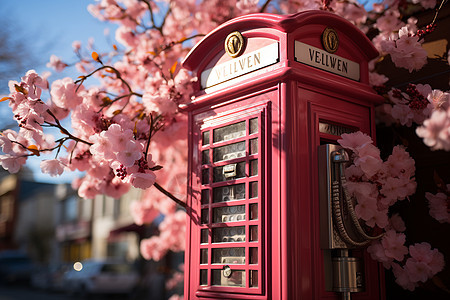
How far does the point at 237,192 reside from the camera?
266cm

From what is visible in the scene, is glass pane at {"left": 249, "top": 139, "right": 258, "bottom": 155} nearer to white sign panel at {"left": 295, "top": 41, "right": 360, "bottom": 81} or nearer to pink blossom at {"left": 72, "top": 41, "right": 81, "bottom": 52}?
white sign panel at {"left": 295, "top": 41, "right": 360, "bottom": 81}

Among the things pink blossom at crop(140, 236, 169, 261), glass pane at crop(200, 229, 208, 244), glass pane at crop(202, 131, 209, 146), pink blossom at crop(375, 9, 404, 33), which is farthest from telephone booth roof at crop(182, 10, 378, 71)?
pink blossom at crop(140, 236, 169, 261)

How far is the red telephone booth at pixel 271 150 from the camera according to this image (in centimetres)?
239

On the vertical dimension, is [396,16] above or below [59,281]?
above

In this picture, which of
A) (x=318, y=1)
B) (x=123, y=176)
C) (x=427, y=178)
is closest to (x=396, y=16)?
(x=318, y=1)

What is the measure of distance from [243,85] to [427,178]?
4.54ft

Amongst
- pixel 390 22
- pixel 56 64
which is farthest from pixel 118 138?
pixel 390 22

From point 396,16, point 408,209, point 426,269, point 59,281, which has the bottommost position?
point 59,281

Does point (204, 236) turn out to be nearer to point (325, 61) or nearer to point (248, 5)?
point (325, 61)

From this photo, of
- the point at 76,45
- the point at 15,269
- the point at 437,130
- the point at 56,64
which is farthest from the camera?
the point at 15,269

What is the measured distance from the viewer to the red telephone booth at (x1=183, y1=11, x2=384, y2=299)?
2.39m

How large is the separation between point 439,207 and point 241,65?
1.43 m

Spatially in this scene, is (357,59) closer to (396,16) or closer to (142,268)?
(396,16)

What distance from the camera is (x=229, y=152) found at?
274 cm
